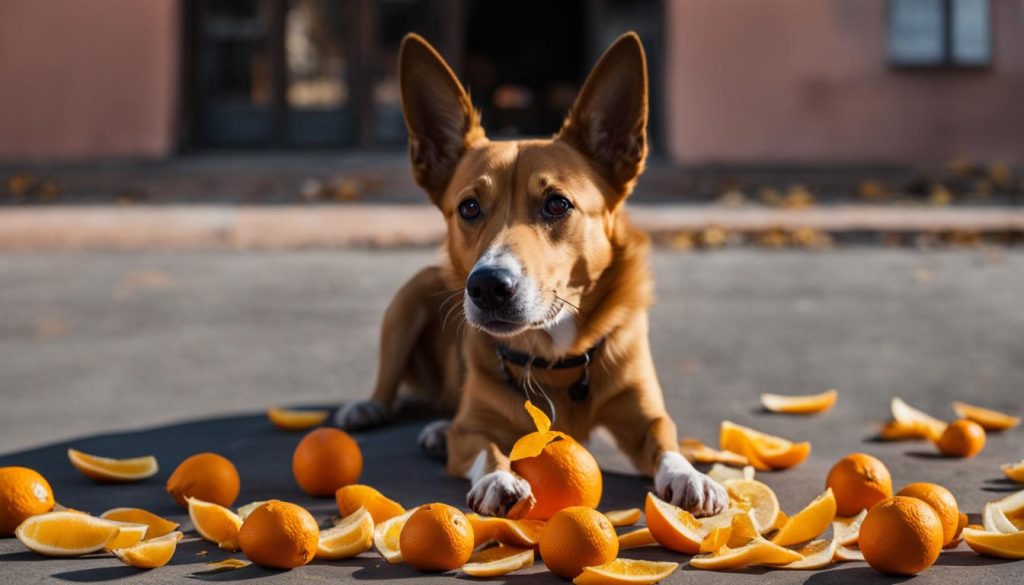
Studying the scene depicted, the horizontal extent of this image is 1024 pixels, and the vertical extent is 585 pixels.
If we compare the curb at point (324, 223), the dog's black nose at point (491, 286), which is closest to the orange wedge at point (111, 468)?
the dog's black nose at point (491, 286)

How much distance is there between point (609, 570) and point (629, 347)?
4.09 feet

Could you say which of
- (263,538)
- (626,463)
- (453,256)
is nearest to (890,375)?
(626,463)

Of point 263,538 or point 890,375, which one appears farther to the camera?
point 890,375

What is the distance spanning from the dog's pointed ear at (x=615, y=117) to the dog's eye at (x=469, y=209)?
0.45m

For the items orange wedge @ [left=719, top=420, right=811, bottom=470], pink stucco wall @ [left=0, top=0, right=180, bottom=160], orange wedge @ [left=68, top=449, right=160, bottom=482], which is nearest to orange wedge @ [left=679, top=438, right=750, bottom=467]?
orange wedge @ [left=719, top=420, right=811, bottom=470]

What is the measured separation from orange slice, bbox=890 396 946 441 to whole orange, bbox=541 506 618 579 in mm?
2085

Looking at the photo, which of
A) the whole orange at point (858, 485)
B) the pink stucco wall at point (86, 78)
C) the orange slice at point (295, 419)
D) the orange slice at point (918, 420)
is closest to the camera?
the whole orange at point (858, 485)

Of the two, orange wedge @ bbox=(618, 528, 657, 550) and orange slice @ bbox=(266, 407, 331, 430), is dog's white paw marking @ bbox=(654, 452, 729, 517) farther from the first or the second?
orange slice @ bbox=(266, 407, 331, 430)

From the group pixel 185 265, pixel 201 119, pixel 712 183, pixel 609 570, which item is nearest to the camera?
pixel 609 570

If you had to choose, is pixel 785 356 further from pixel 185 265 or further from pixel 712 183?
pixel 712 183

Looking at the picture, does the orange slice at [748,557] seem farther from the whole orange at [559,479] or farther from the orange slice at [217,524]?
the orange slice at [217,524]

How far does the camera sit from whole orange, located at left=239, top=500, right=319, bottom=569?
10.2ft

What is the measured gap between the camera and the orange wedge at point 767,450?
420cm

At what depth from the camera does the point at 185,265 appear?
8820 millimetres
